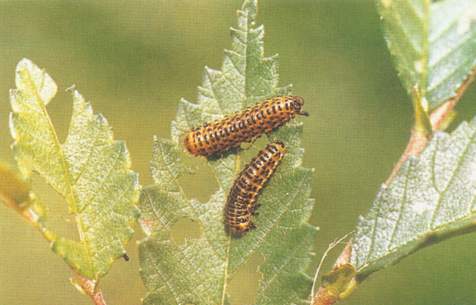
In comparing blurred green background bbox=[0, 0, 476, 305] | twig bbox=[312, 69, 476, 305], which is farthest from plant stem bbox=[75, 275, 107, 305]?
blurred green background bbox=[0, 0, 476, 305]

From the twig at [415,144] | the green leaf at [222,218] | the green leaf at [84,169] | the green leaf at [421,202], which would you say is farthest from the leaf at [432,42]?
the green leaf at [84,169]

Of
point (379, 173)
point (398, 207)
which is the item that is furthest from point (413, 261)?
point (398, 207)

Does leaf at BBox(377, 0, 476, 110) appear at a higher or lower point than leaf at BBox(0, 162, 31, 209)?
lower

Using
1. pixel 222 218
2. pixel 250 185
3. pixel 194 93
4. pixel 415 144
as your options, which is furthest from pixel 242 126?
pixel 194 93

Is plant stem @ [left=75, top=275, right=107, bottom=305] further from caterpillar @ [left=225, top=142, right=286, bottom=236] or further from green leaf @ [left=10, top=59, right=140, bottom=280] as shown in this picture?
caterpillar @ [left=225, top=142, right=286, bottom=236]

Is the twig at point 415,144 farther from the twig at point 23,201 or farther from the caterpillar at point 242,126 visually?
the twig at point 23,201

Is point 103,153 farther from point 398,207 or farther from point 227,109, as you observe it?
point 398,207
